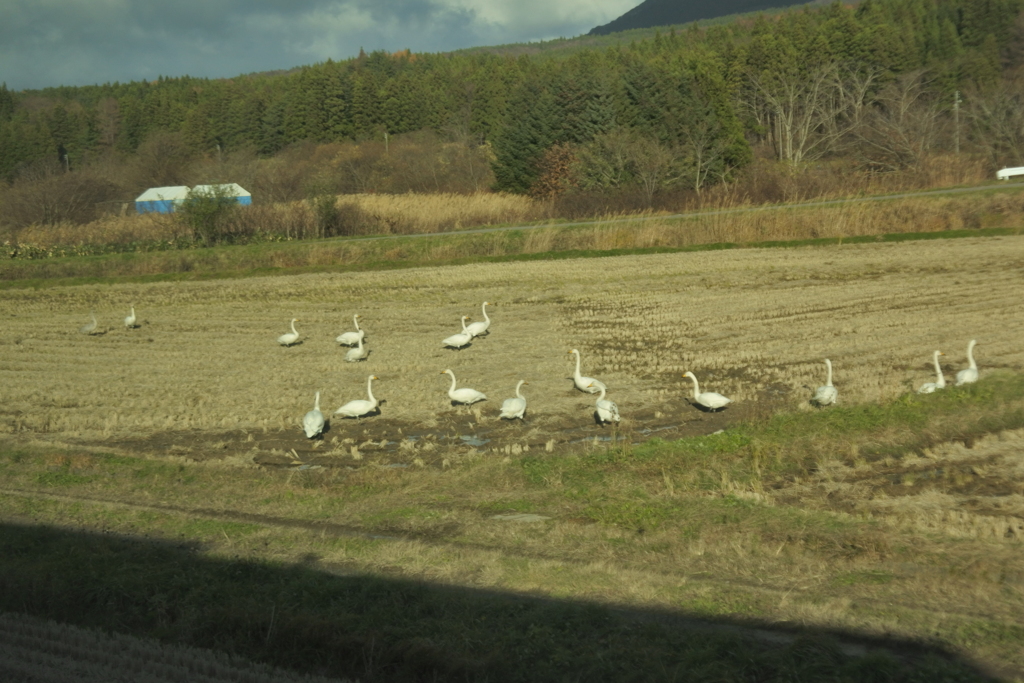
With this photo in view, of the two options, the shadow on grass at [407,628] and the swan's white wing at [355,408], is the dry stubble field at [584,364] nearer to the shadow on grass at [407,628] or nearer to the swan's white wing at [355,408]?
the swan's white wing at [355,408]

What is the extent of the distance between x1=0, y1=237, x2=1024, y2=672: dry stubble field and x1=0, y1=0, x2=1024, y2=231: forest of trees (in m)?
21.3

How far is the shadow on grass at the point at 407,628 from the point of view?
5324 mm

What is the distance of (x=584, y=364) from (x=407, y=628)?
34.5 feet

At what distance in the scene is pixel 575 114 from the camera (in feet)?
184

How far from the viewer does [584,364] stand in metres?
16.3

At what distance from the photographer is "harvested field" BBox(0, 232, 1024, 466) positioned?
42.6 ft

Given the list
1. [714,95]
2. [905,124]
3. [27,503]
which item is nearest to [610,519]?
[27,503]

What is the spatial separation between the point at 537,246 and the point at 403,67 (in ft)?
331

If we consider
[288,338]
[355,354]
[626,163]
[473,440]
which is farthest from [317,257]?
[473,440]

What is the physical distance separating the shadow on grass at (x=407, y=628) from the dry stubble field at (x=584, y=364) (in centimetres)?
55

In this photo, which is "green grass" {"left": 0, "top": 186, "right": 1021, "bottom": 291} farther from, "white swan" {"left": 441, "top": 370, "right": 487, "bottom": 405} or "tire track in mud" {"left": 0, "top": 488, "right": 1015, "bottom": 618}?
"tire track in mud" {"left": 0, "top": 488, "right": 1015, "bottom": 618}

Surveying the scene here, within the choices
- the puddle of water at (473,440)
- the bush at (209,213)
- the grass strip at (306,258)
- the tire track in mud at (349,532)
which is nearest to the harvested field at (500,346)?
the puddle of water at (473,440)

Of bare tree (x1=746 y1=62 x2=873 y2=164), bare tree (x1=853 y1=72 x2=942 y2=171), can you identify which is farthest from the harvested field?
bare tree (x1=746 y1=62 x2=873 y2=164)

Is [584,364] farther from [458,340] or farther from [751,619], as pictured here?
[751,619]
